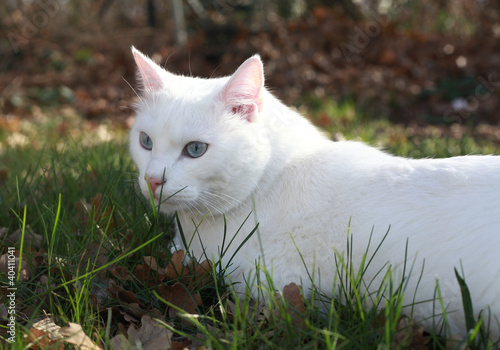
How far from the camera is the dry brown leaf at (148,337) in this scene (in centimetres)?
151

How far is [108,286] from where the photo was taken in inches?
69.9

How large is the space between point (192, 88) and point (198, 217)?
55 cm

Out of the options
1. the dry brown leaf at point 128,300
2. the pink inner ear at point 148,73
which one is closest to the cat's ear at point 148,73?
the pink inner ear at point 148,73

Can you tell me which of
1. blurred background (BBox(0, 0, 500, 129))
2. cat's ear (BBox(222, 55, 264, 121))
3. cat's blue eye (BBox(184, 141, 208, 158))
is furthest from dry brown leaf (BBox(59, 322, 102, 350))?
blurred background (BBox(0, 0, 500, 129))

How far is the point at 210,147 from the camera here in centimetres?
187

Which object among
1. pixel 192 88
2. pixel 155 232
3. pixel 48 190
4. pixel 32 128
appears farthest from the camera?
pixel 32 128

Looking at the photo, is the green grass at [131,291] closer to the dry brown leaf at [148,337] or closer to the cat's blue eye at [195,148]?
the dry brown leaf at [148,337]

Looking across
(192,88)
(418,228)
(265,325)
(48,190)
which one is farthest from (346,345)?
(48,190)

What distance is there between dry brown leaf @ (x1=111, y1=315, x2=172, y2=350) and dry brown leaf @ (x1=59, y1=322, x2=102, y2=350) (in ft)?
0.33

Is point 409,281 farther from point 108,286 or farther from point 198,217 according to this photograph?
point 108,286

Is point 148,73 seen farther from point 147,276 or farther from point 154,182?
point 147,276

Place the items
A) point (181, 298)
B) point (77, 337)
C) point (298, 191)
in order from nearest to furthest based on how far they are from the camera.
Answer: point (77, 337), point (181, 298), point (298, 191)

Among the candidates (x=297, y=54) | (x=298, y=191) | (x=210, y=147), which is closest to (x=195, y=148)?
(x=210, y=147)

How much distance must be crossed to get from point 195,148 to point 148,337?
0.71 metres
